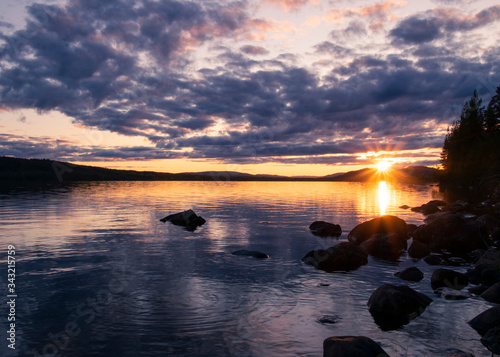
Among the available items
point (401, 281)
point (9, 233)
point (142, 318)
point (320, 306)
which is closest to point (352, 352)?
point (320, 306)

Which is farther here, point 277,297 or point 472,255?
point 472,255

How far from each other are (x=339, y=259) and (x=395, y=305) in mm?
7111

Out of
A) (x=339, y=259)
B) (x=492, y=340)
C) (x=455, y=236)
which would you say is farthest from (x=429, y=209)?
(x=492, y=340)

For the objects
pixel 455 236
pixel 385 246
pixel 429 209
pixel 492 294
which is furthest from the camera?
pixel 429 209

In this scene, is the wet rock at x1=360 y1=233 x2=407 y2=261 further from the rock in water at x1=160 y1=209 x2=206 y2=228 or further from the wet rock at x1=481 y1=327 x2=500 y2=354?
the rock in water at x1=160 y1=209 x2=206 y2=228

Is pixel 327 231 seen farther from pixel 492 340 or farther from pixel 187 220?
pixel 492 340

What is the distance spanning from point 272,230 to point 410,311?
21.1 m

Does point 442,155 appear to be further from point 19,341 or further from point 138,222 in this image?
point 19,341

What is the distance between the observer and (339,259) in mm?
19266

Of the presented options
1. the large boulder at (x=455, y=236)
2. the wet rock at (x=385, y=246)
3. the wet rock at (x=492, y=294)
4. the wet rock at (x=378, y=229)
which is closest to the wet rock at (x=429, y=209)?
the wet rock at (x=378, y=229)

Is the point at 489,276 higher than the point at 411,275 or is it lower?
higher

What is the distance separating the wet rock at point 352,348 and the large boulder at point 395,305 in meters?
2.96

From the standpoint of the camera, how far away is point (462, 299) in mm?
13602

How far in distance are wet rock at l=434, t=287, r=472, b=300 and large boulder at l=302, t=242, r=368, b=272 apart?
504cm
